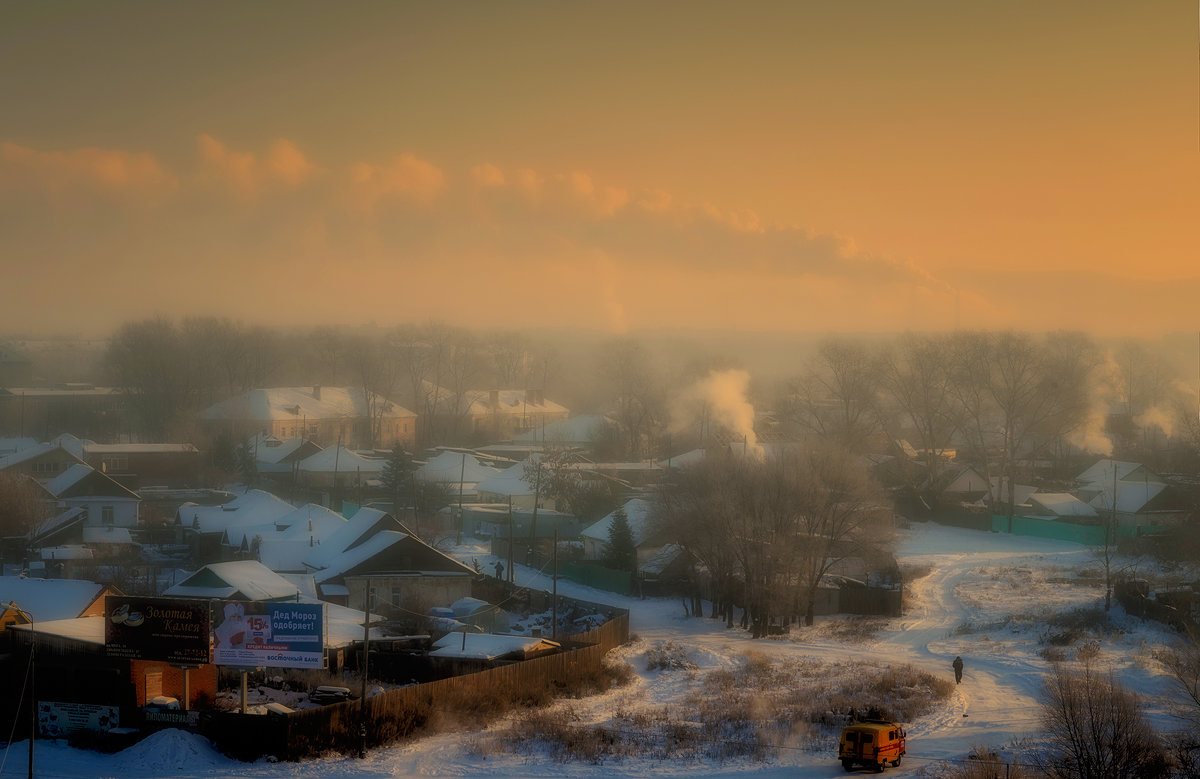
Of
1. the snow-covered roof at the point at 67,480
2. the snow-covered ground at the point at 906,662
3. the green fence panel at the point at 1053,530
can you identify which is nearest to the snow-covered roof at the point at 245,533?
the snow-covered ground at the point at 906,662

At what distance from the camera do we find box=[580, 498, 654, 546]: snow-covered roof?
35281mm

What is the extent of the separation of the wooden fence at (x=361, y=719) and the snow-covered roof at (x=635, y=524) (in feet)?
44.7

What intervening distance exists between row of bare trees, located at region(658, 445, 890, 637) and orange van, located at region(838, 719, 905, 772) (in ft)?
42.9

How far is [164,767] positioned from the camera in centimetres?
1698

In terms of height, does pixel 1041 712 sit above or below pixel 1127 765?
below

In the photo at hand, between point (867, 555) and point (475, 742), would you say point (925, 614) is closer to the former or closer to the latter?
point (867, 555)

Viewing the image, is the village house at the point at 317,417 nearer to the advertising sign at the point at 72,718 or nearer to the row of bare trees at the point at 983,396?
the row of bare trees at the point at 983,396

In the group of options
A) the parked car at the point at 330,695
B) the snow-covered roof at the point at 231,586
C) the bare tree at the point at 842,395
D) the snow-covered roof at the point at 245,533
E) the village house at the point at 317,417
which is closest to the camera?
the parked car at the point at 330,695

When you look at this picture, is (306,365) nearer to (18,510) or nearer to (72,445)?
(72,445)

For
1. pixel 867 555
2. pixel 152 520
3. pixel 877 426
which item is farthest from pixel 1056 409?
pixel 152 520

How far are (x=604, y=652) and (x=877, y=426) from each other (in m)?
44.0

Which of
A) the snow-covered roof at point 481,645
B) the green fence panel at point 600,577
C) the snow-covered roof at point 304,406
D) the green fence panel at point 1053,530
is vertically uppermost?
the snow-covered roof at point 304,406

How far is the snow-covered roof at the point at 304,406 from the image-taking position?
67312 mm

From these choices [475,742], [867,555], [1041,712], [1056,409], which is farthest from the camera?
[1056,409]
